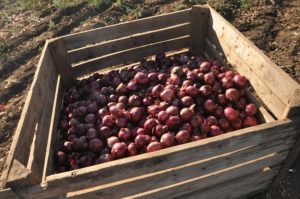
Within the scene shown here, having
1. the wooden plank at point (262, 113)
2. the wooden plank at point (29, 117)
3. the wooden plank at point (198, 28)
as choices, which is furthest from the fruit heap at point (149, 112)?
the wooden plank at point (198, 28)

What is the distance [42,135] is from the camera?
273 cm

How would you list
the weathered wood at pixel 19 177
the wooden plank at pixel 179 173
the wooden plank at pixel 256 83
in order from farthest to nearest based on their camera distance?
the wooden plank at pixel 256 83, the wooden plank at pixel 179 173, the weathered wood at pixel 19 177

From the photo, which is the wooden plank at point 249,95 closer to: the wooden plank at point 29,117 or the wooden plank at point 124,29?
the wooden plank at point 124,29

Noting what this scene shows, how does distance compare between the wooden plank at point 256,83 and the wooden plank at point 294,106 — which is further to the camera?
the wooden plank at point 256,83

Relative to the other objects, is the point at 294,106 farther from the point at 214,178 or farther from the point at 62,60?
the point at 62,60

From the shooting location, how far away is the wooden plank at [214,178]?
2.37 meters

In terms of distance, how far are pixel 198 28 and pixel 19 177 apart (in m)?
2.75

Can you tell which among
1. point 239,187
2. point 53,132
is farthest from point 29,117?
point 239,187

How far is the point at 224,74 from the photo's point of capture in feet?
10.5

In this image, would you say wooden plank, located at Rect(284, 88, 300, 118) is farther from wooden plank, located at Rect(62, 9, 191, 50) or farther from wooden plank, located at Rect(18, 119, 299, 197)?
wooden plank, located at Rect(62, 9, 191, 50)

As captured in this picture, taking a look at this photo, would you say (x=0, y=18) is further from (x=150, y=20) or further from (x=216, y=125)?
(x=216, y=125)

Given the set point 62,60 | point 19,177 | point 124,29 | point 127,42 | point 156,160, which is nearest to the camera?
point 19,177

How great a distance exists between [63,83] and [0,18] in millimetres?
3806

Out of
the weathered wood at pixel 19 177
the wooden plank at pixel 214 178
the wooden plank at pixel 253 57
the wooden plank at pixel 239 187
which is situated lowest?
Result: the wooden plank at pixel 239 187
